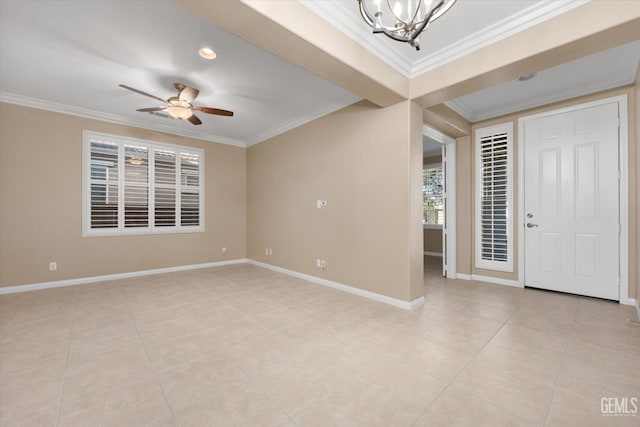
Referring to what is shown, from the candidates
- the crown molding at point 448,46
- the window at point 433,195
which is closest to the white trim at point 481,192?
the crown molding at point 448,46

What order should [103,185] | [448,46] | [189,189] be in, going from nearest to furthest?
1. [448,46]
2. [103,185]
3. [189,189]

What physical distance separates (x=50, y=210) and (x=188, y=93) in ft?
9.98

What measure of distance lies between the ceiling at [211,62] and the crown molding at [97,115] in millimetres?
16

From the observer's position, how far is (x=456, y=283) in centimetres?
→ 429

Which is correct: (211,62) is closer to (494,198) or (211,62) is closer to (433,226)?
(494,198)

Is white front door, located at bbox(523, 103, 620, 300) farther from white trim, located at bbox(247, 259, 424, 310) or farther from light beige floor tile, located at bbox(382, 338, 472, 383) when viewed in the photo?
light beige floor tile, located at bbox(382, 338, 472, 383)

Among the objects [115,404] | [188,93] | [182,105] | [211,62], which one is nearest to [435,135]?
[211,62]

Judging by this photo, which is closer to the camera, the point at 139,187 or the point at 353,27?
the point at 353,27

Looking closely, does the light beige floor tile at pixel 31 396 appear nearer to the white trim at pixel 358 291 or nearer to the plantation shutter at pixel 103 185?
the white trim at pixel 358 291

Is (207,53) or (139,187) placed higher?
(207,53)

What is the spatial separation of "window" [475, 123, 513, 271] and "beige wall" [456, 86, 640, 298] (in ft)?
0.25

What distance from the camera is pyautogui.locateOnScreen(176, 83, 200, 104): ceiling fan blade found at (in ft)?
10.5

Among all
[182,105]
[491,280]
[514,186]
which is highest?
[182,105]

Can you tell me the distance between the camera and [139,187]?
16.1ft
